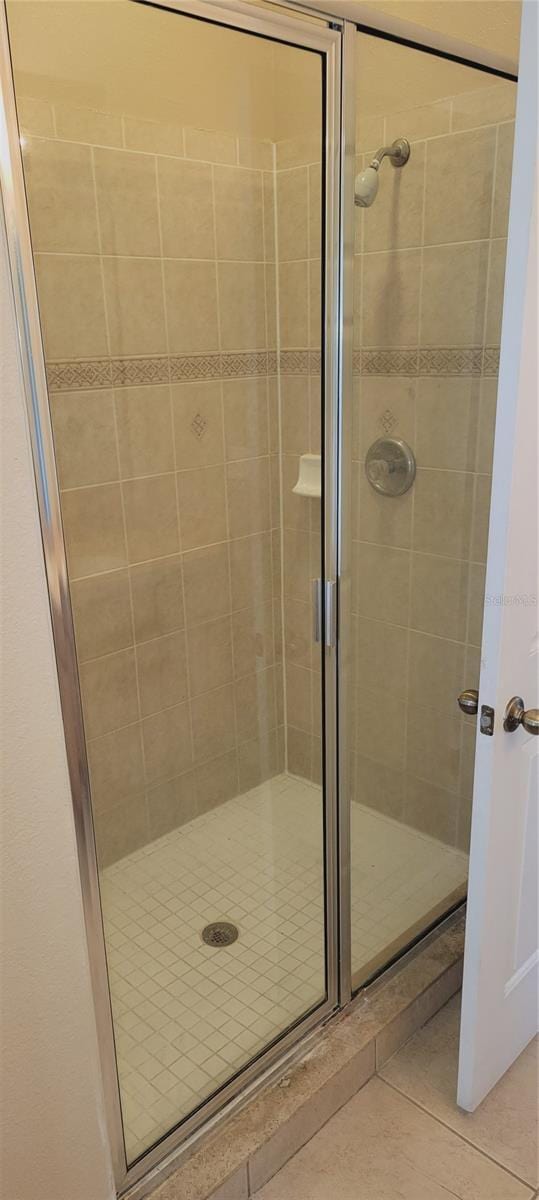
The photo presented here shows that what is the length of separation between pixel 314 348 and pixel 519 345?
0.53 m

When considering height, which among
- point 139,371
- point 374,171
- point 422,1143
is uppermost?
point 374,171

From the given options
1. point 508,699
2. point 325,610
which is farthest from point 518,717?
point 325,610

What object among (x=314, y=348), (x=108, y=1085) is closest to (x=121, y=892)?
(x=108, y=1085)

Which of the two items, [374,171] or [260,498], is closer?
[374,171]

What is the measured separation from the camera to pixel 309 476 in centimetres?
169

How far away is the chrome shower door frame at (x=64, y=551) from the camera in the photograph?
3.06 ft

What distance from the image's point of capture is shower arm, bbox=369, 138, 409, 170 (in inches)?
60.4

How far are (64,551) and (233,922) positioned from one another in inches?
45.8

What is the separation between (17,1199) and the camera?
120 cm

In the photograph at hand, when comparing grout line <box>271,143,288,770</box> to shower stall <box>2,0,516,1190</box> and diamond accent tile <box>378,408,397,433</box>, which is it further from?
diamond accent tile <box>378,408,397,433</box>

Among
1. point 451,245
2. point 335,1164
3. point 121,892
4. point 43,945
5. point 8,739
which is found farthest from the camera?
point 451,245

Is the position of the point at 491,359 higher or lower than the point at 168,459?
higher

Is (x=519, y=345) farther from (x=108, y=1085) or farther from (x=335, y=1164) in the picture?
(x=335, y=1164)

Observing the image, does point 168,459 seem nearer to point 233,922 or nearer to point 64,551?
point 64,551
